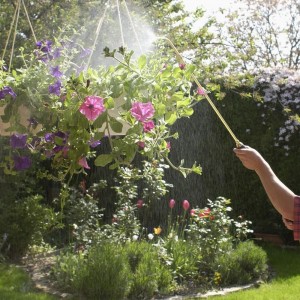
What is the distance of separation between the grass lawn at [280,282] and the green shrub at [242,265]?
118mm

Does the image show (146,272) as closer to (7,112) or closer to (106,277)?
(106,277)

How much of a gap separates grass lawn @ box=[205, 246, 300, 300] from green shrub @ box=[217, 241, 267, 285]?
118 mm

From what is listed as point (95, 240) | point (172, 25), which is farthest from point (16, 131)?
point (172, 25)

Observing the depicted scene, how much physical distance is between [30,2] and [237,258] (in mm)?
2966

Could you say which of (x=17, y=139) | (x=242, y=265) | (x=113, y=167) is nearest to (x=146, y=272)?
(x=242, y=265)

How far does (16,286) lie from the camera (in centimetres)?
384

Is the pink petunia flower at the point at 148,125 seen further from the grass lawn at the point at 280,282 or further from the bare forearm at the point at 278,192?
the grass lawn at the point at 280,282

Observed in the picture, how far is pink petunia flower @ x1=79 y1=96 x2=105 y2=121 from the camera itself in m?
1.52

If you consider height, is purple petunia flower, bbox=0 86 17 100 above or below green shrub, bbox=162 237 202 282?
above

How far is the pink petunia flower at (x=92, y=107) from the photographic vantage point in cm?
152

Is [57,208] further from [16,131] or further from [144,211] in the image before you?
[16,131]

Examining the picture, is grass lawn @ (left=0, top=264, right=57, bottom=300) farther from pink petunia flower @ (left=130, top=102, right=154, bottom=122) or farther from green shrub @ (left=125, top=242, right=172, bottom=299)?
pink petunia flower @ (left=130, top=102, right=154, bottom=122)

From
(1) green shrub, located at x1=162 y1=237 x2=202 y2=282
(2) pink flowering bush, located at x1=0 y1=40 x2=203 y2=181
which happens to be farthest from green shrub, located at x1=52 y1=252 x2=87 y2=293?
(2) pink flowering bush, located at x1=0 y1=40 x2=203 y2=181

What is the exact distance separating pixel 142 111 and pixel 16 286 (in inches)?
103
